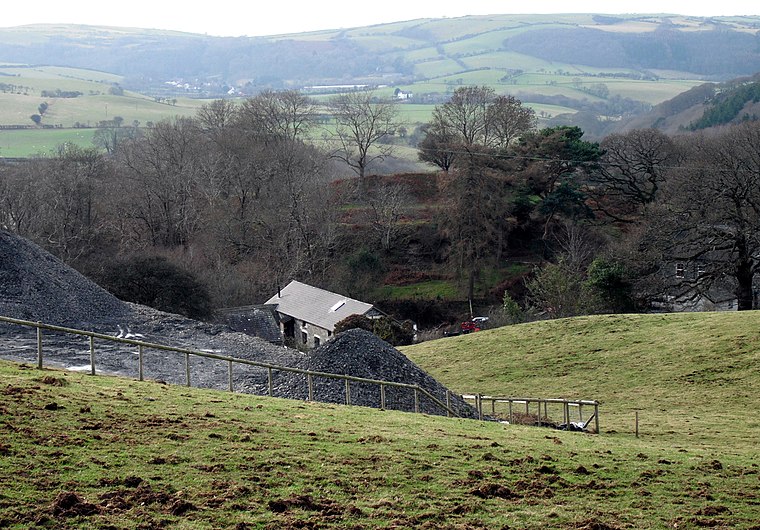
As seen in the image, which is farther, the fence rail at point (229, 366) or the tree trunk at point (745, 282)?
the tree trunk at point (745, 282)

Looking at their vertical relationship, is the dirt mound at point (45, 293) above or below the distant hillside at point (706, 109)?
below

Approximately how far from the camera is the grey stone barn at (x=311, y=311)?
60.8 metres

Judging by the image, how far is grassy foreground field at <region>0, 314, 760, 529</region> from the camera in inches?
492

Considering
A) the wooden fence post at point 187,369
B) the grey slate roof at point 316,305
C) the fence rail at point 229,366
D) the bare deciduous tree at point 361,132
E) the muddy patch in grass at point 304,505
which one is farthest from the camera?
the bare deciduous tree at point 361,132

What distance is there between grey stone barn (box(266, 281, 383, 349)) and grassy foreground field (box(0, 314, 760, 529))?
38.6m

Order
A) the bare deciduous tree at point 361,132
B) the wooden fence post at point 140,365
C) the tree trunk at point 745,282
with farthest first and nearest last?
the bare deciduous tree at point 361,132
the tree trunk at point 745,282
the wooden fence post at point 140,365

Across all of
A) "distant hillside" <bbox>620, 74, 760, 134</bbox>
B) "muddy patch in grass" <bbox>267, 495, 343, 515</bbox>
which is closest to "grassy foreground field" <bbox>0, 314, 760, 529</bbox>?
"muddy patch in grass" <bbox>267, 495, 343, 515</bbox>

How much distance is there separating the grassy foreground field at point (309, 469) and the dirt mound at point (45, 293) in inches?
385

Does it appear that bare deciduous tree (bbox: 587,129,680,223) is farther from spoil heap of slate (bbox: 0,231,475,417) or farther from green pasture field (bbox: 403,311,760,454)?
spoil heap of slate (bbox: 0,231,475,417)

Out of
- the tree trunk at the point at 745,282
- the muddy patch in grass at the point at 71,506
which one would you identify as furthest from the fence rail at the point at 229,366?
the tree trunk at the point at 745,282

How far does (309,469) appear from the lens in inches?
576

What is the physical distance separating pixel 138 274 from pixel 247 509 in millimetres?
35986

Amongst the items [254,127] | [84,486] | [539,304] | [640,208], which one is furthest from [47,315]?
[254,127]

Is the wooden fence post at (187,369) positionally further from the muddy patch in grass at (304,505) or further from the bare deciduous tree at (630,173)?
the bare deciduous tree at (630,173)
